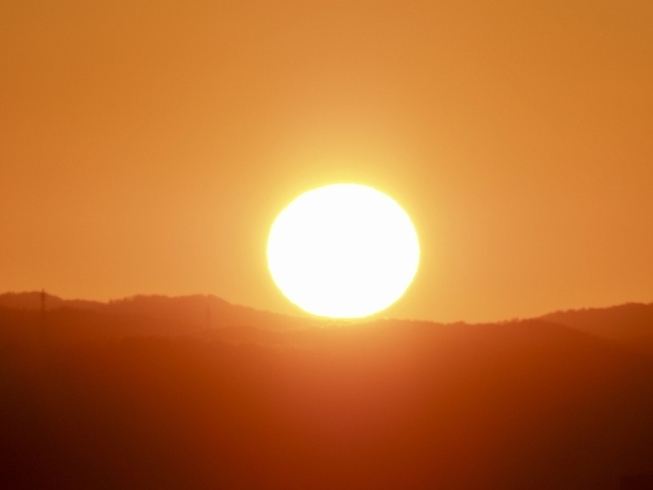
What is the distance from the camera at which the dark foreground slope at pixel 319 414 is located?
3944 cm

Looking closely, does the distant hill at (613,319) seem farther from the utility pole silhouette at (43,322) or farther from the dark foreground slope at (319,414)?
the utility pole silhouette at (43,322)

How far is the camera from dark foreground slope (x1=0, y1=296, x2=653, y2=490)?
3944 centimetres

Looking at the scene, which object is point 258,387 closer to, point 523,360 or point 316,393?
point 316,393

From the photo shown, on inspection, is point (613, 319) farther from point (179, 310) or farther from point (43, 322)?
point (43, 322)

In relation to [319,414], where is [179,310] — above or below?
above

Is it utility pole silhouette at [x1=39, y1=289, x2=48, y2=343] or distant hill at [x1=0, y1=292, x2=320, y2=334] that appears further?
distant hill at [x1=0, y1=292, x2=320, y2=334]

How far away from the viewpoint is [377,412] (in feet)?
153

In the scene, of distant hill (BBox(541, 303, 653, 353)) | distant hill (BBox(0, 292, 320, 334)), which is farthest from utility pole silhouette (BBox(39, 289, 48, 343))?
distant hill (BBox(541, 303, 653, 353))

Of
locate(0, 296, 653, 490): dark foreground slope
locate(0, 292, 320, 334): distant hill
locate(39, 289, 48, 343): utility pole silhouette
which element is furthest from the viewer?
locate(0, 292, 320, 334): distant hill

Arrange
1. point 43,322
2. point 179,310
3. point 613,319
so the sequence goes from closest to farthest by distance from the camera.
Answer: point 43,322
point 613,319
point 179,310

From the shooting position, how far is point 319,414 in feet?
150

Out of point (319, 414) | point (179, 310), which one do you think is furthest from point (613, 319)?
point (319, 414)

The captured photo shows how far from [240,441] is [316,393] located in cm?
607

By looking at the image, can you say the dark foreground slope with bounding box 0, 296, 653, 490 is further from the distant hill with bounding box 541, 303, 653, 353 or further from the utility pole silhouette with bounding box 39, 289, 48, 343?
the distant hill with bounding box 541, 303, 653, 353
